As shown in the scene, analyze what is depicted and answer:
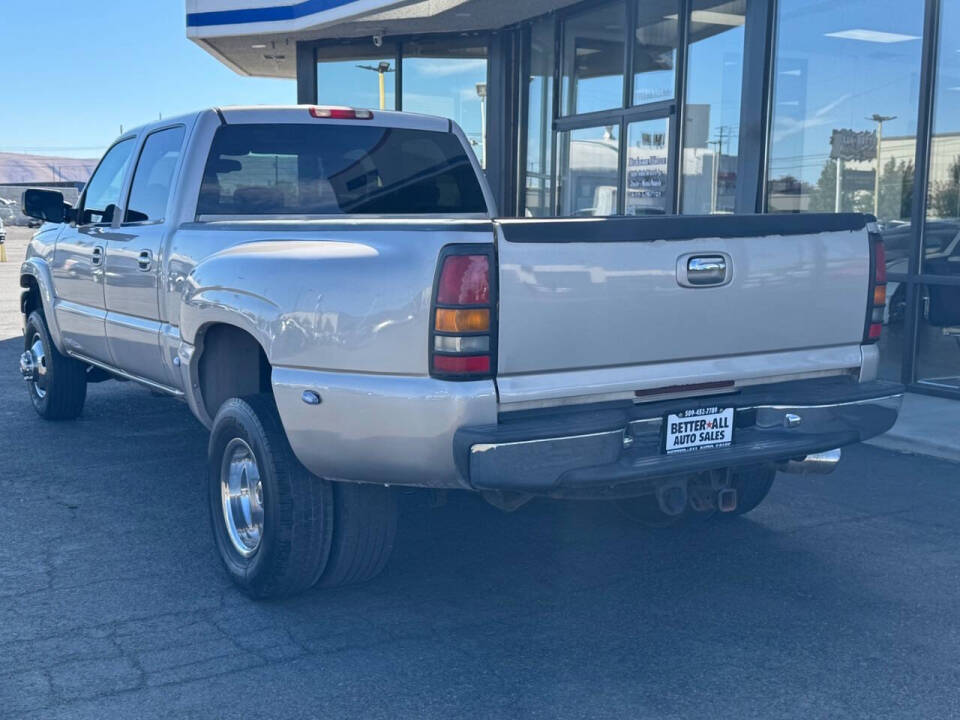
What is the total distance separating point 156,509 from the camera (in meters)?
5.61

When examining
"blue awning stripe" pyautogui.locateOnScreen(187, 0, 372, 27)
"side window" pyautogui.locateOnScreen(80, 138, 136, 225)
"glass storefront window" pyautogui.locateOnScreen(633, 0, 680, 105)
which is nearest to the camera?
"side window" pyautogui.locateOnScreen(80, 138, 136, 225)

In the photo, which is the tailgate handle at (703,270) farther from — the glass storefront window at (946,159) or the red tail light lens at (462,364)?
the glass storefront window at (946,159)

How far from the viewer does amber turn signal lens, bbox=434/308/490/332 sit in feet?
11.9

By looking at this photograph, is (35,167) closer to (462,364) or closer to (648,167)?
(648,167)

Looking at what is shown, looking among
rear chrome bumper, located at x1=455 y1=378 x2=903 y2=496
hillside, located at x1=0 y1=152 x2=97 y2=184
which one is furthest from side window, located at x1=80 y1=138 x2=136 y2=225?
hillside, located at x1=0 y1=152 x2=97 y2=184

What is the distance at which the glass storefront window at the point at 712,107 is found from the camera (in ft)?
35.6

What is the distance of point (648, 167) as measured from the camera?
39.9 feet

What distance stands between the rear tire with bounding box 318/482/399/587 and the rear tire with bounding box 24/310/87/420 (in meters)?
3.93

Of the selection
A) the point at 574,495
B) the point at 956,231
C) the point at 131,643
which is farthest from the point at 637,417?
the point at 956,231

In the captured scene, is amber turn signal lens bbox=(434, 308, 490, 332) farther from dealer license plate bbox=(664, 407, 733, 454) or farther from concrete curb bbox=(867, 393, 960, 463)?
concrete curb bbox=(867, 393, 960, 463)

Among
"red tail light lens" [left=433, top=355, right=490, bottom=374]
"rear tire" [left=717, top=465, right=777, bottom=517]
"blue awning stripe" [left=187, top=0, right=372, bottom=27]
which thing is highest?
"blue awning stripe" [left=187, top=0, right=372, bottom=27]

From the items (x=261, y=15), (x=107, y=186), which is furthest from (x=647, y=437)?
(x=261, y=15)

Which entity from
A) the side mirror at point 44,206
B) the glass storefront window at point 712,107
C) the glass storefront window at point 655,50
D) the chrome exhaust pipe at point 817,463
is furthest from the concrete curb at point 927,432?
the side mirror at point 44,206

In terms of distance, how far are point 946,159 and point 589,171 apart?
16.6 ft
